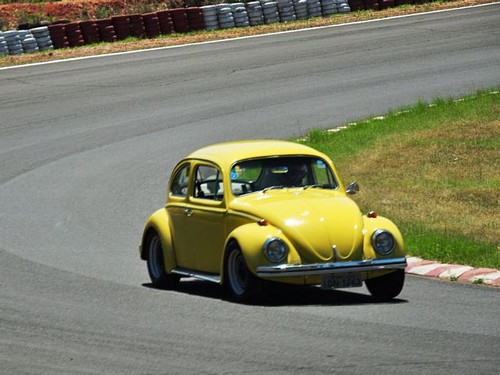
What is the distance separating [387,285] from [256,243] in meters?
1.27

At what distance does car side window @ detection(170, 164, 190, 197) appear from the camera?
12.9 meters

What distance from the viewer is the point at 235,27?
36.0 m

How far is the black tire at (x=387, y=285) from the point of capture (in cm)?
1125

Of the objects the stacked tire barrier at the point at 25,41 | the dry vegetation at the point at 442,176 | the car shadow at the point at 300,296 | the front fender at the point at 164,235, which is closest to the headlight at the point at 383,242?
the car shadow at the point at 300,296

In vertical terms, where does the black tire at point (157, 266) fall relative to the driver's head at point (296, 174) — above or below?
below

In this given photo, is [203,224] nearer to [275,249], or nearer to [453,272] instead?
[275,249]

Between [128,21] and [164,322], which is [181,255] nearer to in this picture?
[164,322]

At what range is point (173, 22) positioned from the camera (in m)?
35.2

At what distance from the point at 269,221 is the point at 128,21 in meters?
23.7

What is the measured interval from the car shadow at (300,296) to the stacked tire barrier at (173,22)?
21011 millimetres

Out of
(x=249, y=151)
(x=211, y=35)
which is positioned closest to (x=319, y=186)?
(x=249, y=151)

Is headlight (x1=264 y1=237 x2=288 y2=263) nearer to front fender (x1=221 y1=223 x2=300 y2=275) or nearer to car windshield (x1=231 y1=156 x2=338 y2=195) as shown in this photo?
front fender (x1=221 y1=223 x2=300 y2=275)

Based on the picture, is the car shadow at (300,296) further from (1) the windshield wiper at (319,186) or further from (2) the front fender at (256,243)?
(1) the windshield wiper at (319,186)

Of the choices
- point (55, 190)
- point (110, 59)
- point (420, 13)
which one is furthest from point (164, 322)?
point (420, 13)
